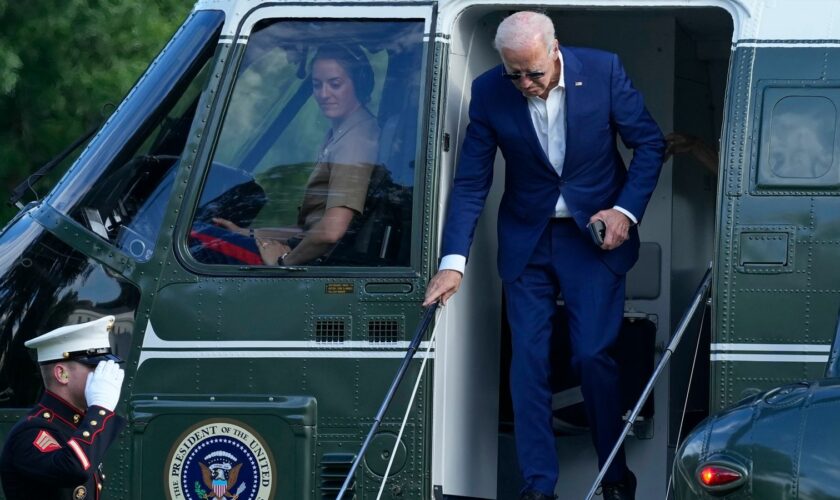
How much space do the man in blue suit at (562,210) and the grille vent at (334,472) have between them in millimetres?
712

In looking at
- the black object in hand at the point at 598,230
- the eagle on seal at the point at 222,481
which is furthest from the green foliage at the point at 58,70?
the black object in hand at the point at 598,230

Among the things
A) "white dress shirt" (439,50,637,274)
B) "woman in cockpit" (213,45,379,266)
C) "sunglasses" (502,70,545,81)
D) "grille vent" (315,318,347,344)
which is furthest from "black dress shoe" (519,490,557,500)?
"sunglasses" (502,70,545,81)

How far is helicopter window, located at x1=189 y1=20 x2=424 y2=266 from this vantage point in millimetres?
6586

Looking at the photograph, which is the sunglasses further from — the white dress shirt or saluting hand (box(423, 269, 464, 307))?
saluting hand (box(423, 269, 464, 307))

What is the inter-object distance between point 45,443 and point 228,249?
1.42 m

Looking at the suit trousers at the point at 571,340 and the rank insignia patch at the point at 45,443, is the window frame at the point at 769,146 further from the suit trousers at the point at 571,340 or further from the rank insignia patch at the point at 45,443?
the rank insignia patch at the point at 45,443

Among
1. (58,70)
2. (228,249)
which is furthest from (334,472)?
(58,70)

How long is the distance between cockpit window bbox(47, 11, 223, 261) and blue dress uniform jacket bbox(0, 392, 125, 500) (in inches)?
49.1

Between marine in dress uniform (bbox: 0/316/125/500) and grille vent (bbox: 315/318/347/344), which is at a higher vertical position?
grille vent (bbox: 315/318/347/344)

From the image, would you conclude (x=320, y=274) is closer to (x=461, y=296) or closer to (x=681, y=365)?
(x=461, y=296)

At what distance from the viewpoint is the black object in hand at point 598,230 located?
21.0 ft

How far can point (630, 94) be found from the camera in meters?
6.56

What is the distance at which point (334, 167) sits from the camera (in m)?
6.63

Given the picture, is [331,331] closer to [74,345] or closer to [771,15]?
[74,345]
